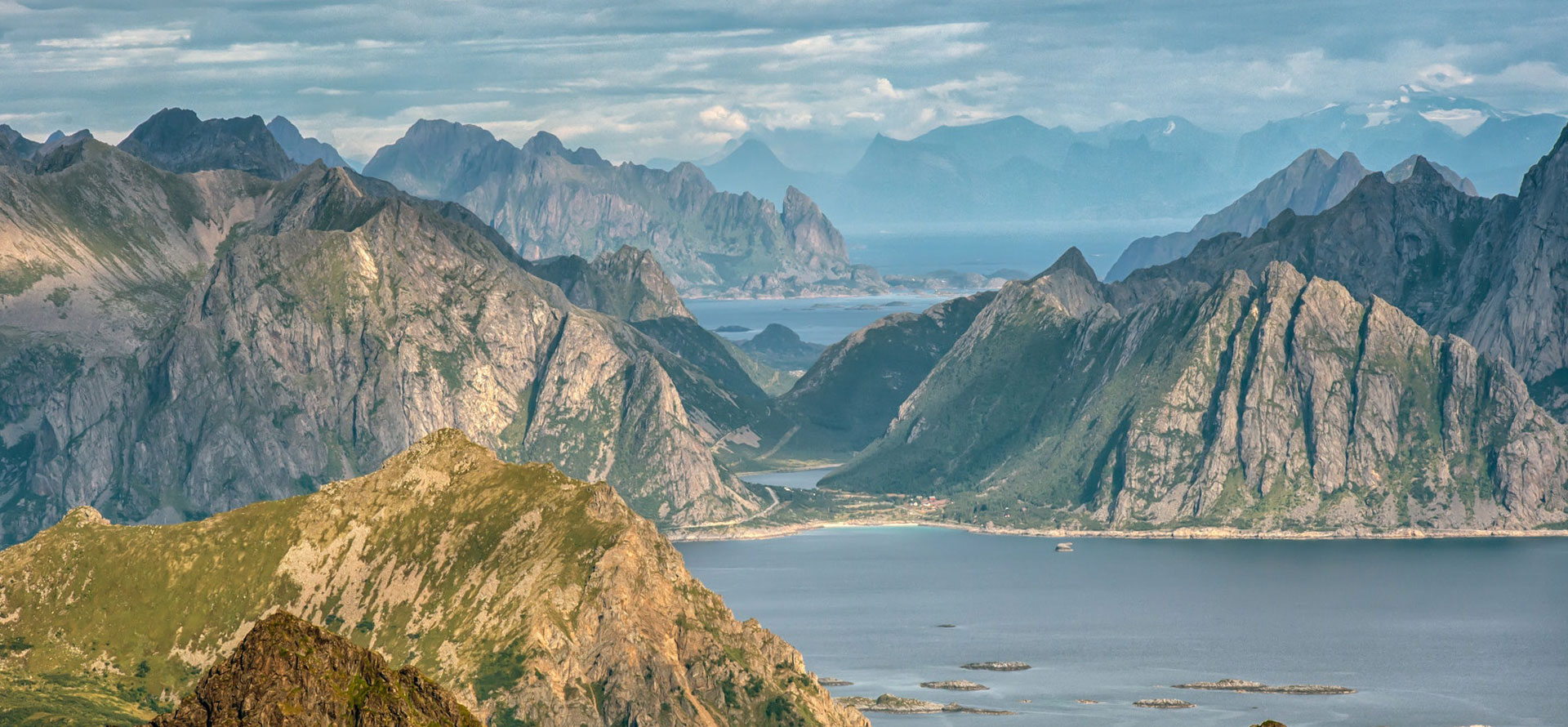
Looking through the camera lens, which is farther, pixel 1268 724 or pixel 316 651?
pixel 1268 724

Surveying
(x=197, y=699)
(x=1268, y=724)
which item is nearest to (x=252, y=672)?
(x=197, y=699)

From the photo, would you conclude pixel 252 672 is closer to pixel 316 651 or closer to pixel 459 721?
pixel 316 651

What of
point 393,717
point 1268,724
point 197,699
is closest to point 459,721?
point 393,717

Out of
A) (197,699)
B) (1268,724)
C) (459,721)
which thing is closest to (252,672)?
(197,699)

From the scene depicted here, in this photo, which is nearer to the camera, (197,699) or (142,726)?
(197,699)

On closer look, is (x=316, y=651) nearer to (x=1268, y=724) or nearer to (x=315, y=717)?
(x=315, y=717)
